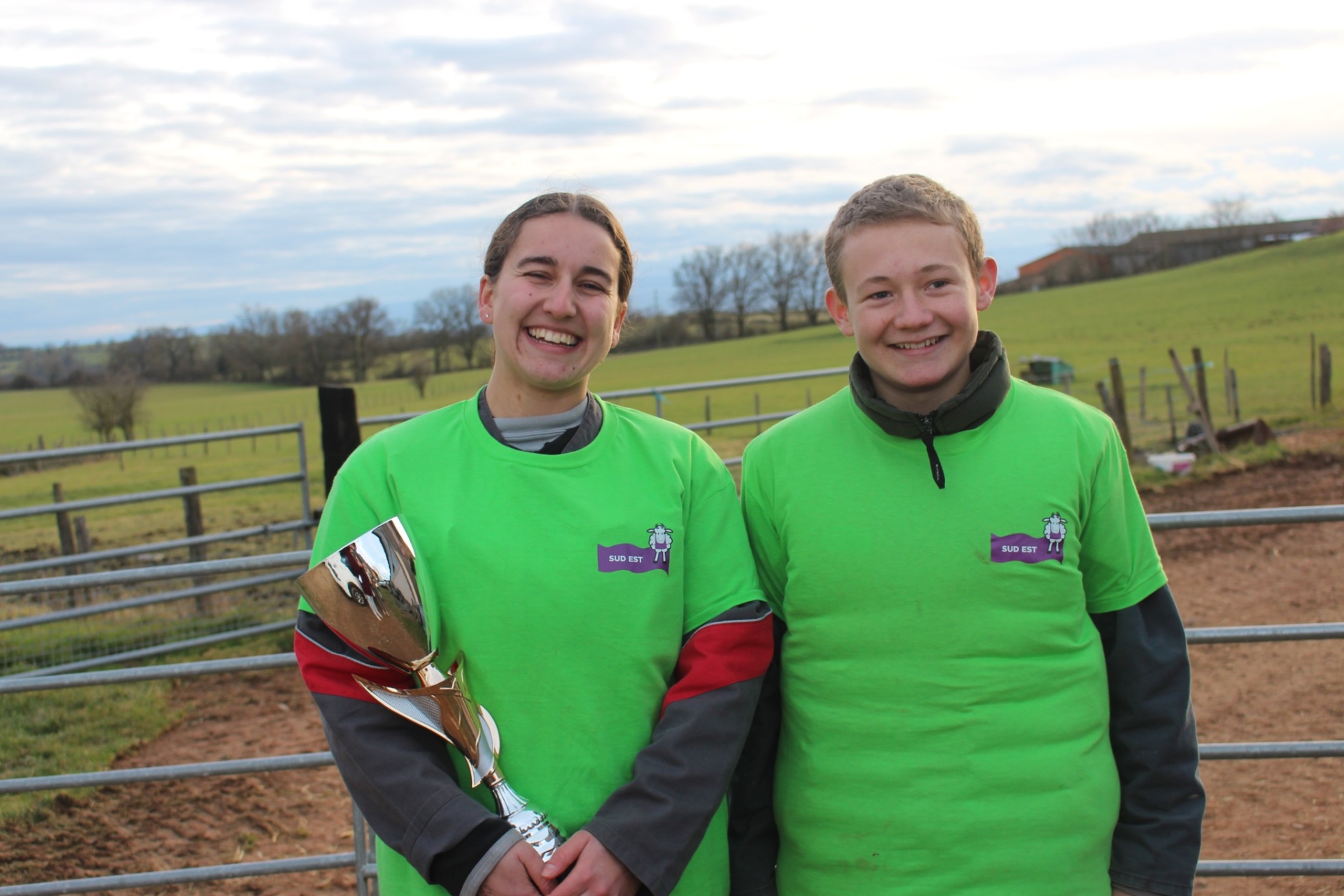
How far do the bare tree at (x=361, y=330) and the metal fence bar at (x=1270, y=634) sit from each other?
71.0 m

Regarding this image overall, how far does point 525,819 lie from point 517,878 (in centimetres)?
10

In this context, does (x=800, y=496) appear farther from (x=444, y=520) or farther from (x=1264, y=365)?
(x=1264, y=365)

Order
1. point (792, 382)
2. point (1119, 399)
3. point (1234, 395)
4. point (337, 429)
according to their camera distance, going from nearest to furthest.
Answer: point (337, 429) < point (1119, 399) < point (1234, 395) < point (792, 382)

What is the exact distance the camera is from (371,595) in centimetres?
154

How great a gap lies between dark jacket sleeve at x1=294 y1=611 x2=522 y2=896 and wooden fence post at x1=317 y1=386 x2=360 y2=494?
474 cm

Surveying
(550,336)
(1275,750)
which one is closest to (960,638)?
(550,336)

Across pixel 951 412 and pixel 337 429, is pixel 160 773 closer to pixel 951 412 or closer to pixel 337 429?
pixel 951 412

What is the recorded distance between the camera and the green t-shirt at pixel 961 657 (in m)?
1.63

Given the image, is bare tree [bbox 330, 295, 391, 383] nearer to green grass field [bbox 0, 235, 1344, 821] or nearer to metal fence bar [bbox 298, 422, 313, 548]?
green grass field [bbox 0, 235, 1344, 821]

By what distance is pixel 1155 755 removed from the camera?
1678mm

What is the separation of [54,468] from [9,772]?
2885 centimetres

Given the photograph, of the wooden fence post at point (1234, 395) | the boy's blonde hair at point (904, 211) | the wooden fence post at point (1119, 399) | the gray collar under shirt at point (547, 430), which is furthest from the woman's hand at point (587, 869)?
the wooden fence post at point (1234, 395)

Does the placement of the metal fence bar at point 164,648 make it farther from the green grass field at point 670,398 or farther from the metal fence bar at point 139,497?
the metal fence bar at point 139,497

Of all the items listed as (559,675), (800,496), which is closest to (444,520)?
(559,675)
